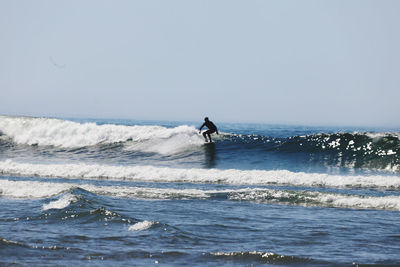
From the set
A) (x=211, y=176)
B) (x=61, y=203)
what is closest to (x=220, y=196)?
(x=61, y=203)

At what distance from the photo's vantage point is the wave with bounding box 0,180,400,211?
39.1 feet

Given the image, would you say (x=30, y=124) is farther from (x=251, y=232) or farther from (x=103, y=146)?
(x=251, y=232)

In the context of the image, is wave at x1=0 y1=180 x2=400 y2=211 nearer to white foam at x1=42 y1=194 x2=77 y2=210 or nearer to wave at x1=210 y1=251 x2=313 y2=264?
white foam at x1=42 y1=194 x2=77 y2=210

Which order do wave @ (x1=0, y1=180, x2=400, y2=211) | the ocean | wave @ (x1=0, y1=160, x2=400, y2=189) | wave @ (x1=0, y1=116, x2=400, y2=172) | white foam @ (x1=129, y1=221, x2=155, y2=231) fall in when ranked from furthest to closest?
1. wave @ (x1=0, y1=116, x2=400, y2=172)
2. wave @ (x1=0, y1=160, x2=400, y2=189)
3. wave @ (x1=0, y1=180, x2=400, y2=211)
4. white foam @ (x1=129, y1=221, x2=155, y2=231)
5. the ocean

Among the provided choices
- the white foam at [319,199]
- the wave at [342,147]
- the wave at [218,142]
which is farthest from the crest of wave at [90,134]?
the white foam at [319,199]

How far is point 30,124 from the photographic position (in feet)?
116

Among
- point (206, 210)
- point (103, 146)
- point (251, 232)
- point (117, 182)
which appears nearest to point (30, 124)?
point (103, 146)

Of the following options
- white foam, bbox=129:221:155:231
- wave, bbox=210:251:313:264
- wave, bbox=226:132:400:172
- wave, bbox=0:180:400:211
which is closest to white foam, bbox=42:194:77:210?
wave, bbox=0:180:400:211

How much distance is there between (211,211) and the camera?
10.9m

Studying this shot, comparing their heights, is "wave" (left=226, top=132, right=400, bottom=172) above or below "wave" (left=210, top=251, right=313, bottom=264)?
above

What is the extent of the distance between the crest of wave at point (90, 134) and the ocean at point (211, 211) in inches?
154

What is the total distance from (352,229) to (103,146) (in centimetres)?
2236

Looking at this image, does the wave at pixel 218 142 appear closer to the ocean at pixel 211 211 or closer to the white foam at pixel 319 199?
the ocean at pixel 211 211

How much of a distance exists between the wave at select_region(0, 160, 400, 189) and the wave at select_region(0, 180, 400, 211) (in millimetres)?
3305
